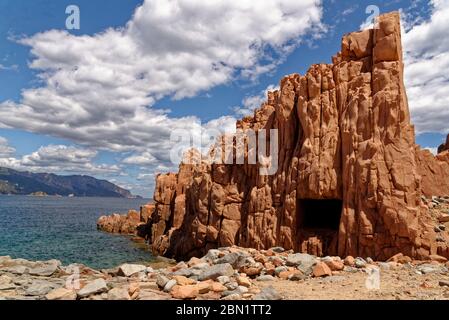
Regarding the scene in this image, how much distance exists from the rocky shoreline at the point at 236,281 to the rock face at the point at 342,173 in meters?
4.53

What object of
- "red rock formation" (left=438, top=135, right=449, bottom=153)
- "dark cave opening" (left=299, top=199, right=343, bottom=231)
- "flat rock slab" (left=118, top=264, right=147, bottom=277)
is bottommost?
"flat rock slab" (left=118, top=264, right=147, bottom=277)

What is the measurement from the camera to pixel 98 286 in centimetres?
1176

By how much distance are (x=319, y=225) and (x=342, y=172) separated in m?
8.16

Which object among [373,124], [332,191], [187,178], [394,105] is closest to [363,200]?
[332,191]

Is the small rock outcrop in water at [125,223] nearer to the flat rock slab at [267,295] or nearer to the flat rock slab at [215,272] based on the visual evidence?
the flat rock slab at [215,272]

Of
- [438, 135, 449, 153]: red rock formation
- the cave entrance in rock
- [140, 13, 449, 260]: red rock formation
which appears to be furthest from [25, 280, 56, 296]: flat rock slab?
[438, 135, 449, 153]: red rock formation

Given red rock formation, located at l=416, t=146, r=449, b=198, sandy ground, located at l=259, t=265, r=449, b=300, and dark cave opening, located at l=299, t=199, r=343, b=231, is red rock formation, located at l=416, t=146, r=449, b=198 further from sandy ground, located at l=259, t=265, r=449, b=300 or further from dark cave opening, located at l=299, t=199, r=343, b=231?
sandy ground, located at l=259, t=265, r=449, b=300

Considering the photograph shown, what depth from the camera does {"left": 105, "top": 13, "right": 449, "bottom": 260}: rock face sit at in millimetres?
22250

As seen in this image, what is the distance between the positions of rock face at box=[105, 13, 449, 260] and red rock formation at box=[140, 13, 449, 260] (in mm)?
74

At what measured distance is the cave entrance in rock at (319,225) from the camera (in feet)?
85.5

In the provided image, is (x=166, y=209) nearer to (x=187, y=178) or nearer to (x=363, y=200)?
(x=187, y=178)

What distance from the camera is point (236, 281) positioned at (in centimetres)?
1354

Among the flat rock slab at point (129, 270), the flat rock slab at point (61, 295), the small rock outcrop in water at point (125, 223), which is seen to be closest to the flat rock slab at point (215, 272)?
the flat rock slab at point (129, 270)

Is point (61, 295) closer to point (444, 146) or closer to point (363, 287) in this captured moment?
point (363, 287)
